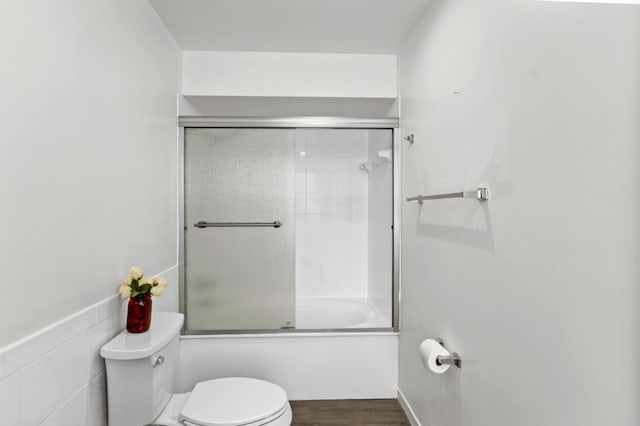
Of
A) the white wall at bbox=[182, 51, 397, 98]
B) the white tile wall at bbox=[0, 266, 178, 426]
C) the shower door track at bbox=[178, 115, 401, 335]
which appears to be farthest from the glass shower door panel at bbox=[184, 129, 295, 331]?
the white tile wall at bbox=[0, 266, 178, 426]

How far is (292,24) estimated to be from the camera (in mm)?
2426

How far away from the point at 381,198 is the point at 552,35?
2078 mm

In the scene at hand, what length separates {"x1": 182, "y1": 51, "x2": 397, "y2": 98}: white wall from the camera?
284 centimetres

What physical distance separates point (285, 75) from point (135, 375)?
2.05 metres

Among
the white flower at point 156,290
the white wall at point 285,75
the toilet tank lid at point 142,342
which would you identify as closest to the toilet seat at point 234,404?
the toilet tank lid at point 142,342

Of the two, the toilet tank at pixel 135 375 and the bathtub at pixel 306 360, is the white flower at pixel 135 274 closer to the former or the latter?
the toilet tank at pixel 135 375

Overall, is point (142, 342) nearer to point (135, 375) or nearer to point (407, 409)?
point (135, 375)

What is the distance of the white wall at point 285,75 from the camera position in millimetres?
2840

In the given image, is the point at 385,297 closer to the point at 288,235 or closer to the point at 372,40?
the point at 288,235

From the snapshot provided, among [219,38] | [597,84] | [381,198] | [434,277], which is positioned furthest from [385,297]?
[597,84]

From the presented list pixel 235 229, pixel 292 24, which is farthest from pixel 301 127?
pixel 235 229

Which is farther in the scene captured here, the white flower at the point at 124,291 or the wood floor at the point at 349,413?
the wood floor at the point at 349,413

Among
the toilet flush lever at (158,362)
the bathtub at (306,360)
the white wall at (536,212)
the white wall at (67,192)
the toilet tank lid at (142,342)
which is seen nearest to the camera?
the white wall at (536,212)

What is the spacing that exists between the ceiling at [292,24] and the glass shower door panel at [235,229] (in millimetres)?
567
